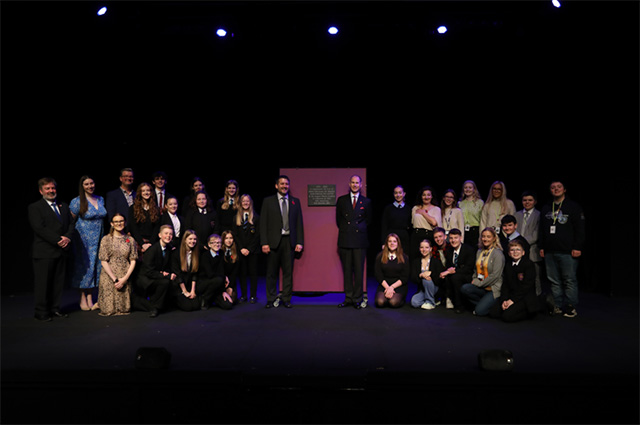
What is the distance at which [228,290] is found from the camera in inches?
236

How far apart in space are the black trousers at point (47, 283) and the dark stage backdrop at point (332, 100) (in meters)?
2.28

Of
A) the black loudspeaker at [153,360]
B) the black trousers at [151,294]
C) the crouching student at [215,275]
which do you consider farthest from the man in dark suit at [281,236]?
the black loudspeaker at [153,360]

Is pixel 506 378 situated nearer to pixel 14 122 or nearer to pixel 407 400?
pixel 407 400

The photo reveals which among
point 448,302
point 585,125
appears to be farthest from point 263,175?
point 585,125

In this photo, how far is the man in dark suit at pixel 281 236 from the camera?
596cm

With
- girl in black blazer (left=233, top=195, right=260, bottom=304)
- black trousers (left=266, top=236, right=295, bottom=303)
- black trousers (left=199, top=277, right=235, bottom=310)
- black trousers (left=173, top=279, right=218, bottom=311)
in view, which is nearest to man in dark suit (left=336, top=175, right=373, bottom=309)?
black trousers (left=266, top=236, right=295, bottom=303)

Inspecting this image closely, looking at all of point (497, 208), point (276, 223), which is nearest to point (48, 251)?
point (276, 223)

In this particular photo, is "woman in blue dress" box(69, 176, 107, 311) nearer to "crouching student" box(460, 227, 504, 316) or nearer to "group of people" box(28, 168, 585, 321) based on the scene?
"group of people" box(28, 168, 585, 321)

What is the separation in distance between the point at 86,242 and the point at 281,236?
2.36 m

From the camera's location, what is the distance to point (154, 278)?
18.1 ft

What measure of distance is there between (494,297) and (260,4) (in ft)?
14.0

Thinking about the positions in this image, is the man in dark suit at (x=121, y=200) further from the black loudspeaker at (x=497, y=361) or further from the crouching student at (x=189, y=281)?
the black loudspeaker at (x=497, y=361)

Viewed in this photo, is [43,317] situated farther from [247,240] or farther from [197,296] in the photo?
[247,240]

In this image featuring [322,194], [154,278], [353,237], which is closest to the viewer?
[154,278]
